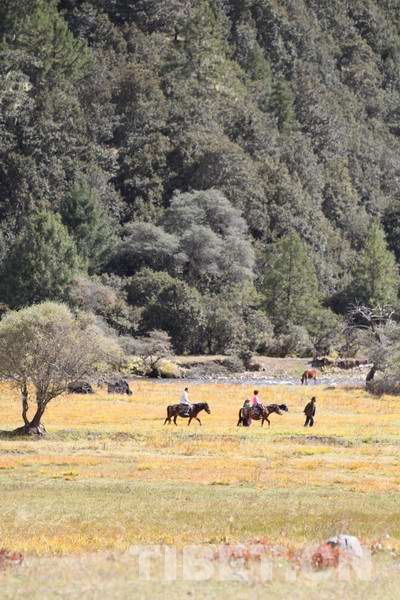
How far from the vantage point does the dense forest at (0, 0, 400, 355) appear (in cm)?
11906

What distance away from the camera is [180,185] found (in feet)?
478

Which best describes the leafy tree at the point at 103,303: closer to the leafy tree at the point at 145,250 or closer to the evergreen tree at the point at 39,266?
the evergreen tree at the point at 39,266

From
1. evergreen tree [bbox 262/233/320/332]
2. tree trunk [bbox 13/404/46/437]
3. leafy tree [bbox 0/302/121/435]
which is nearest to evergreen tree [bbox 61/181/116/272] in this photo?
evergreen tree [bbox 262/233/320/332]

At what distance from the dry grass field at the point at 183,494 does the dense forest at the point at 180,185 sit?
177 ft

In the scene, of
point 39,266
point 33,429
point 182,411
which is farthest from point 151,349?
point 33,429

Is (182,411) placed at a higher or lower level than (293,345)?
lower

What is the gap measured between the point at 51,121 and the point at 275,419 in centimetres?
8281

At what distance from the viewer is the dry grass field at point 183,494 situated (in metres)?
19.6

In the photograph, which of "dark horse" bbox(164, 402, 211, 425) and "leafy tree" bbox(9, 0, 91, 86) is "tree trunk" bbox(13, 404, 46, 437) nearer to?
"dark horse" bbox(164, 402, 211, 425)

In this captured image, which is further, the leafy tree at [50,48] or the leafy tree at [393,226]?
the leafy tree at [393,226]

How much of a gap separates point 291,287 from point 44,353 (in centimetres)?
7708

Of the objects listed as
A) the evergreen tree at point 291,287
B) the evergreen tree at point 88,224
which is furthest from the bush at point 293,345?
the evergreen tree at point 88,224

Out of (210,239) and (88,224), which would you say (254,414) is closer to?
(210,239)

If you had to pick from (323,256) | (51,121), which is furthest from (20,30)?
(323,256)
